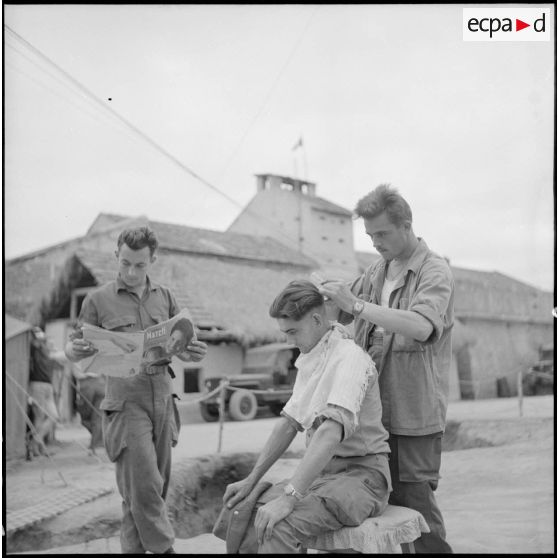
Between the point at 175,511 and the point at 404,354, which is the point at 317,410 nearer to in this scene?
the point at 404,354

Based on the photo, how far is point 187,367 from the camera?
11.2 m

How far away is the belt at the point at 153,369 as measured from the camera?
3.07 metres

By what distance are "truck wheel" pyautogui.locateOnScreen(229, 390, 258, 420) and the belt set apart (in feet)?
25.5

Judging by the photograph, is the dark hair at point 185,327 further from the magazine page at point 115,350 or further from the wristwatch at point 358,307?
the wristwatch at point 358,307

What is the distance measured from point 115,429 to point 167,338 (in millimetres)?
519

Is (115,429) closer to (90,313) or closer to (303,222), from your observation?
(90,313)

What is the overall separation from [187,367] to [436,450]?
8.88 meters

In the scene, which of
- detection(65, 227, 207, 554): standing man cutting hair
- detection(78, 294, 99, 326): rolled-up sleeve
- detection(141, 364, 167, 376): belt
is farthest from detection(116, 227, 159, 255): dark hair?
detection(141, 364, 167, 376): belt

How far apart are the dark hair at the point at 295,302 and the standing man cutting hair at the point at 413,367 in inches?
2.6

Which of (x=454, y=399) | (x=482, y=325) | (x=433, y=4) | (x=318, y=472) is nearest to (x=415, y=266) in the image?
(x=318, y=472)

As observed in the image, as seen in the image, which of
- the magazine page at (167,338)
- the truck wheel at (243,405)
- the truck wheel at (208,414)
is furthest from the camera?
the truck wheel at (208,414)

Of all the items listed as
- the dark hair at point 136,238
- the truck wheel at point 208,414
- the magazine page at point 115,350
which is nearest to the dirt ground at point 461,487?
Result: the magazine page at point 115,350

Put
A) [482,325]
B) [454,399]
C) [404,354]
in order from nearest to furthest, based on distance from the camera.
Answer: [404,354], [454,399], [482,325]

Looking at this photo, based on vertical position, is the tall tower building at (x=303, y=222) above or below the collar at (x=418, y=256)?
above
